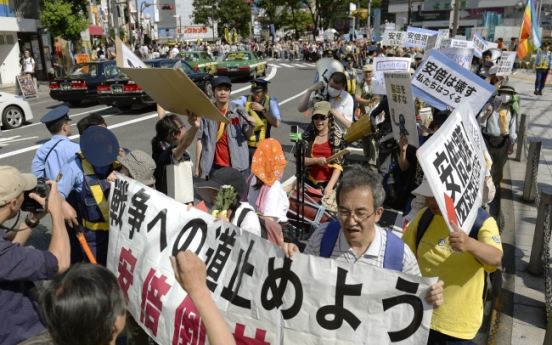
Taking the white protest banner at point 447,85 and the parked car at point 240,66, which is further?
the parked car at point 240,66

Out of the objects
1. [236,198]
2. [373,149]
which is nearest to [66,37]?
[373,149]

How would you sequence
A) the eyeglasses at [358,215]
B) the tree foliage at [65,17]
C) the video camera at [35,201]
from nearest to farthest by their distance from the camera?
the eyeglasses at [358,215]
the video camera at [35,201]
the tree foliage at [65,17]

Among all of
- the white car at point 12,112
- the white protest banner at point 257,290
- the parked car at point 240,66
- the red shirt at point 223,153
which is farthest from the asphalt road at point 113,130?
the parked car at point 240,66

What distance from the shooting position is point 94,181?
3.79 metres

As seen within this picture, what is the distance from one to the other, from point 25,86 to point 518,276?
1790 centimetres

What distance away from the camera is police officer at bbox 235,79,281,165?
5797 millimetres

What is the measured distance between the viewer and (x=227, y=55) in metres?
27.9

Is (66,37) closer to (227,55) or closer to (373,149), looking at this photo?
(227,55)

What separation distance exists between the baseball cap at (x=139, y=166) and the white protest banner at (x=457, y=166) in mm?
2181

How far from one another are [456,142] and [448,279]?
0.81m

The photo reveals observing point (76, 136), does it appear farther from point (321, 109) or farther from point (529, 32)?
point (529, 32)

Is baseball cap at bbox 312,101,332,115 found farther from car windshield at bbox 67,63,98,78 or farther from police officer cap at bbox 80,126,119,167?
car windshield at bbox 67,63,98,78

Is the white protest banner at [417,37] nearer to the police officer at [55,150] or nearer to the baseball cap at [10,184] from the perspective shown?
the police officer at [55,150]

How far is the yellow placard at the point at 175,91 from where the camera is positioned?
12.1 feet
